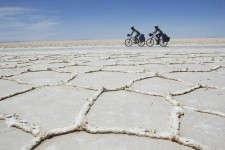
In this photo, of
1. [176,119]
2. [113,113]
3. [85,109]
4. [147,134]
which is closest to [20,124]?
[85,109]

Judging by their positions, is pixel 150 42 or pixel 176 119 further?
pixel 150 42

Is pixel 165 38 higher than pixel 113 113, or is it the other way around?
pixel 165 38

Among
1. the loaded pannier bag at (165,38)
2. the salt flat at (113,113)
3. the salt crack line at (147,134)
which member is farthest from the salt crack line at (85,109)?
the loaded pannier bag at (165,38)

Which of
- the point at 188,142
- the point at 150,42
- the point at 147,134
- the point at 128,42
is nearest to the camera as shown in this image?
the point at 188,142

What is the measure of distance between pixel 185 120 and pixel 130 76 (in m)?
1.95

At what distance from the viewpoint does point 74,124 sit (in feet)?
7.13

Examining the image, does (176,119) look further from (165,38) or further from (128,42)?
Answer: (128,42)

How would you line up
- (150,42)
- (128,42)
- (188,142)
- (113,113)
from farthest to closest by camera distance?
(128,42) → (150,42) → (113,113) → (188,142)

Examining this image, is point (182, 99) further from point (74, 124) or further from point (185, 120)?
point (74, 124)

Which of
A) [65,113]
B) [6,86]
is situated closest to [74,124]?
[65,113]

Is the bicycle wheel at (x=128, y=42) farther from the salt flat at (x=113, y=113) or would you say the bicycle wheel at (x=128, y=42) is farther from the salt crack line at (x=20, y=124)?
the salt crack line at (x=20, y=124)

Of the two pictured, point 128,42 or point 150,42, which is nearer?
point 150,42

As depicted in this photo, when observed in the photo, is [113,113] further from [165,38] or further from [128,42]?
[128,42]

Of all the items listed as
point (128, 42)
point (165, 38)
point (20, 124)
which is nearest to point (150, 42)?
point (165, 38)
